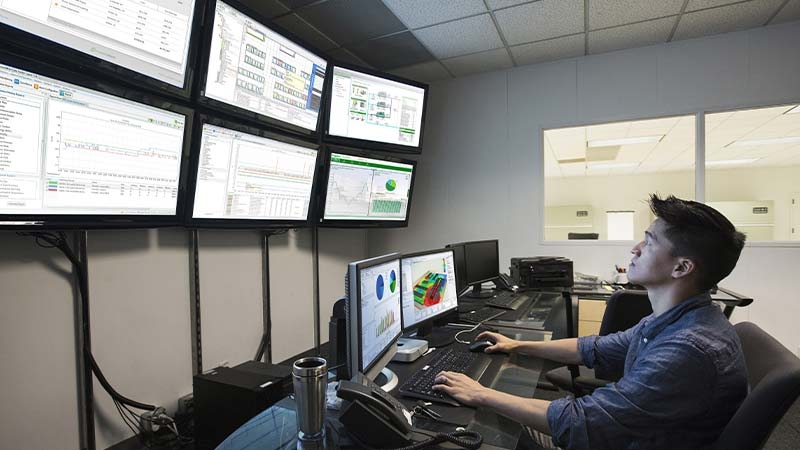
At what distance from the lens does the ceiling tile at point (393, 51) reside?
10.3ft

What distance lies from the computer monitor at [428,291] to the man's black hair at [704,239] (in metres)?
0.89

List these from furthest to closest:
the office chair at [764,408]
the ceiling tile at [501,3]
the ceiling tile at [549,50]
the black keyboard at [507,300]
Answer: the ceiling tile at [549,50]
the ceiling tile at [501,3]
the black keyboard at [507,300]
the office chair at [764,408]

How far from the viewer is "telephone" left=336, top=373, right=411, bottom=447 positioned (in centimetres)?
88

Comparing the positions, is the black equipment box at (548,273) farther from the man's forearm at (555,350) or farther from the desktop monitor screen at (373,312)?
the desktop monitor screen at (373,312)

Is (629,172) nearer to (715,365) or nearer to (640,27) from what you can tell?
(640,27)

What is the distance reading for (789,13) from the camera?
108 inches

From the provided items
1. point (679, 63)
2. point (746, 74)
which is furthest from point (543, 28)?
point (746, 74)

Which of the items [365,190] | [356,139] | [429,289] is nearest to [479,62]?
[356,139]

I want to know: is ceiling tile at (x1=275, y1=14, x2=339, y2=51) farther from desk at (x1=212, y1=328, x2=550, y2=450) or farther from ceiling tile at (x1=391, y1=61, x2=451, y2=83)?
desk at (x1=212, y1=328, x2=550, y2=450)

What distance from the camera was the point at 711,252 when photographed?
102 cm

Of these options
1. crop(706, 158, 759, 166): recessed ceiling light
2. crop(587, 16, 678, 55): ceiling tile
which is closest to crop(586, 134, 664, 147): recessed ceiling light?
crop(587, 16, 678, 55): ceiling tile

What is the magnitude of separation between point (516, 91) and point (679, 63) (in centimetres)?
127

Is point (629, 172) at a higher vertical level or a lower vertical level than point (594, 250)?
higher

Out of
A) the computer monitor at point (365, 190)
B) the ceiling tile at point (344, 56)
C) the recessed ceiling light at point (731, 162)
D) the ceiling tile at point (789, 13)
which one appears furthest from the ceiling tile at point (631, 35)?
the recessed ceiling light at point (731, 162)
